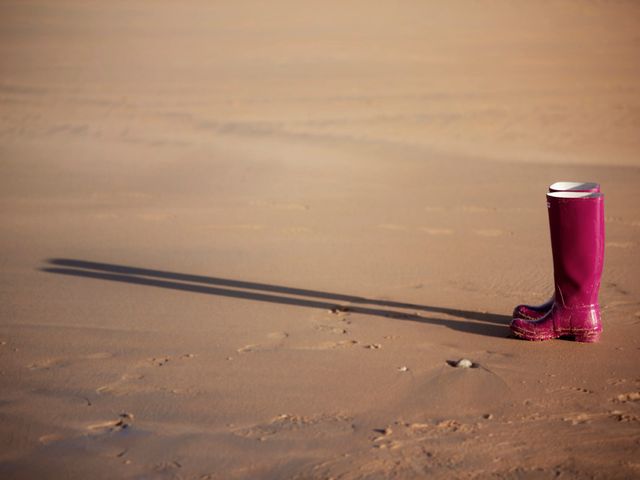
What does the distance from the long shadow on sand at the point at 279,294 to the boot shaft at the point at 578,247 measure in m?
0.41

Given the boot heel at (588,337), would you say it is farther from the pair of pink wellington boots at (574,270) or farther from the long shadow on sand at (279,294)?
the long shadow on sand at (279,294)

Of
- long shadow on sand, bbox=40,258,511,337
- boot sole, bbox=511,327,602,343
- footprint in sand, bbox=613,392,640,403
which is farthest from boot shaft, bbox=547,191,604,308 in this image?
footprint in sand, bbox=613,392,640,403

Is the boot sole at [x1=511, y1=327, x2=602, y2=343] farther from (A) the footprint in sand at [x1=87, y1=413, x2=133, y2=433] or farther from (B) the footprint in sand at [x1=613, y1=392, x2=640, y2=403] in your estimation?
(A) the footprint in sand at [x1=87, y1=413, x2=133, y2=433]

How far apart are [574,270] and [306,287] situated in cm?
168

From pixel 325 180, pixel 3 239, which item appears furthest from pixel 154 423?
pixel 325 180

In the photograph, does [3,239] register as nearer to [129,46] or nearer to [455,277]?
[455,277]

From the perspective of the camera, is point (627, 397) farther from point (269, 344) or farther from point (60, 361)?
point (60, 361)

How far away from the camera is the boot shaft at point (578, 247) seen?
11.9 feet

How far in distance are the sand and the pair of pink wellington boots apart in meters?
0.10

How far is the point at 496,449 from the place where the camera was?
2.65 m

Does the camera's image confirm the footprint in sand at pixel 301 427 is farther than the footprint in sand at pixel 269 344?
No

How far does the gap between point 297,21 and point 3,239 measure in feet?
67.5

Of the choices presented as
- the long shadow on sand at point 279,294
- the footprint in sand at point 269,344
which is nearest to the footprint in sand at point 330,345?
the footprint in sand at point 269,344

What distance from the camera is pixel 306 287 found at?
470 centimetres
